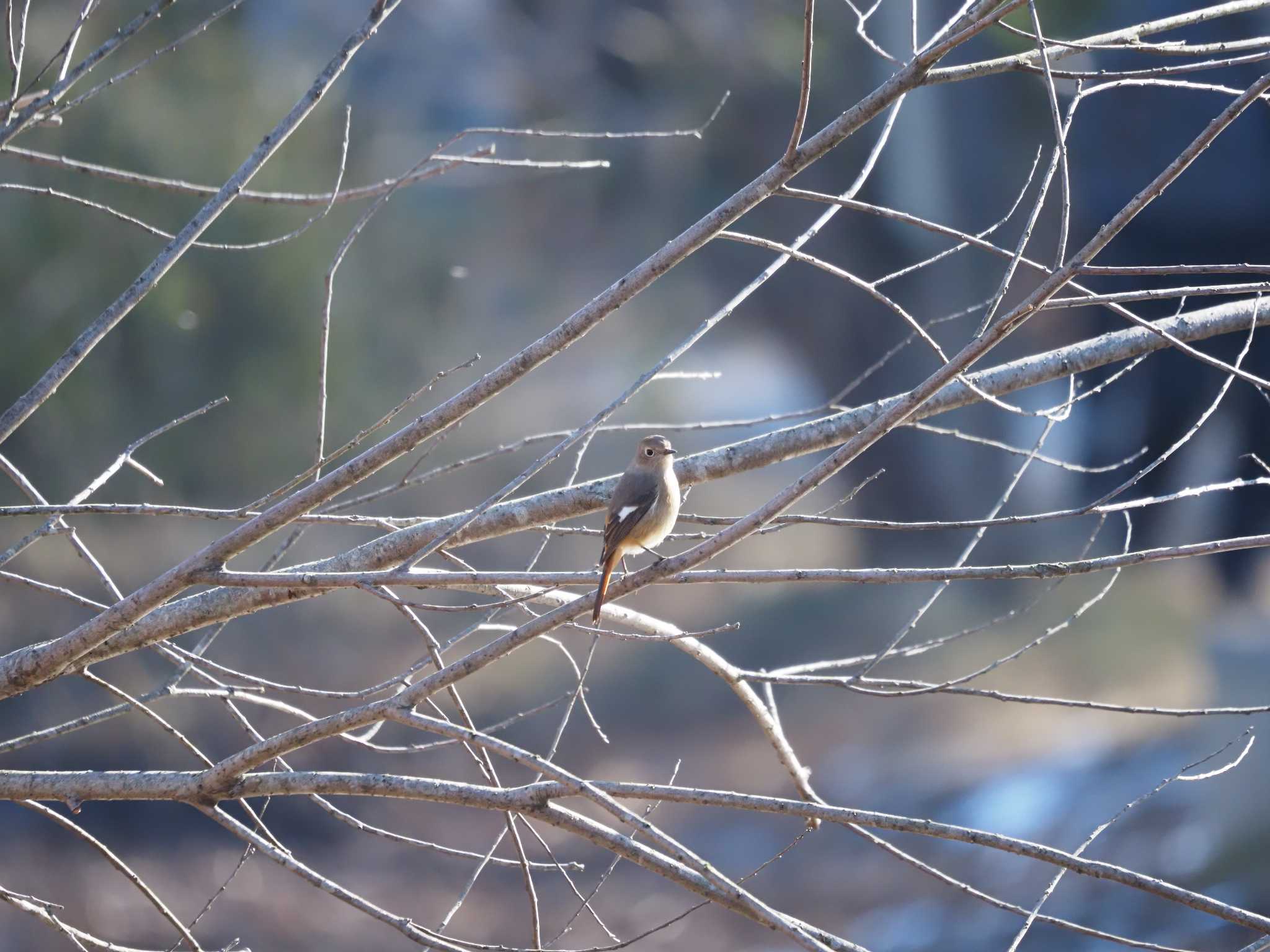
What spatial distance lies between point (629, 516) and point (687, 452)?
7.99 m

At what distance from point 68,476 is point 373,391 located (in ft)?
8.65

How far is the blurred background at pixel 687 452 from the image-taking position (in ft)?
25.7

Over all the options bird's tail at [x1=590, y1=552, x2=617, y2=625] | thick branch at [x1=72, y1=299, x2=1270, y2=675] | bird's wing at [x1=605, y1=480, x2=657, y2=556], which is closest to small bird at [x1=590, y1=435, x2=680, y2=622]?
bird's wing at [x1=605, y1=480, x2=657, y2=556]

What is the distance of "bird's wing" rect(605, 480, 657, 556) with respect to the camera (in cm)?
283

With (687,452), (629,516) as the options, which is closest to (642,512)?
(629,516)

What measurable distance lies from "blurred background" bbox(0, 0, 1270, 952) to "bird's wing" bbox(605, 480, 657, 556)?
1.81 meters

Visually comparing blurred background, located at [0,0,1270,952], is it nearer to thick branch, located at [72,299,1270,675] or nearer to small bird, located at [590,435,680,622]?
small bird, located at [590,435,680,622]

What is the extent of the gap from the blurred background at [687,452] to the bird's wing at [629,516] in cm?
181

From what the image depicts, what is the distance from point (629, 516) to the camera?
2859mm

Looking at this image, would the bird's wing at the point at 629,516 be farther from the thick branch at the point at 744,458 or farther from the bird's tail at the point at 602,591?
the thick branch at the point at 744,458

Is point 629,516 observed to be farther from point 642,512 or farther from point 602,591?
point 602,591

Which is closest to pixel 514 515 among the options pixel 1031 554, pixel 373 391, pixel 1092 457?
pixel 373 391

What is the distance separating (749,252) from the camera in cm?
1475

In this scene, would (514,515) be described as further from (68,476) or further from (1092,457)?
(1092,457)
